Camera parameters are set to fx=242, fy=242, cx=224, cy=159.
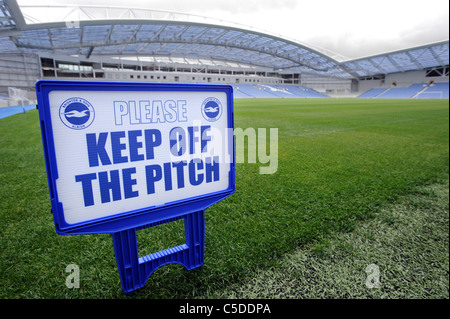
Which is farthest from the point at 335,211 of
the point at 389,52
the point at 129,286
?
the point at 389,52

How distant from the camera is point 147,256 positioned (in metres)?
1.44

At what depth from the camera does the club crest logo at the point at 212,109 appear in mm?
1445

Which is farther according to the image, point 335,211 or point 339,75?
point 339,75

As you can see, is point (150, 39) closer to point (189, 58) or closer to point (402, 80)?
point (189, 58)

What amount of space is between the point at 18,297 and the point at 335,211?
2.58 m

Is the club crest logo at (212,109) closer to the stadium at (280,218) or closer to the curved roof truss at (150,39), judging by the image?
the stadium at (280,218)

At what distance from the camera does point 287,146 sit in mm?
5625

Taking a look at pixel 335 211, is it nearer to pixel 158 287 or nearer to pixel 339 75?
pixel 158 287

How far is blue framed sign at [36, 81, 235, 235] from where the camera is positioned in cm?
107

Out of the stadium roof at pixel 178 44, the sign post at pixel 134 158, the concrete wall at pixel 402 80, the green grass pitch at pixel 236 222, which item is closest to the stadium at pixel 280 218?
the green grass pitch at pixel 236 222

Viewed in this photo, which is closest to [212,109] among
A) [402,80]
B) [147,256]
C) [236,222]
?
[147,256]

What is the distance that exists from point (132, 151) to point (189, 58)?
5134cm

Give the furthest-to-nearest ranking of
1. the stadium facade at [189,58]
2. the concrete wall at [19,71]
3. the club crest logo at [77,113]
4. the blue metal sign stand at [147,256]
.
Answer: the stadium facade at [189,58] → the concrete wall at [19,71] → the blue metal sign stand at [147,256] → the club crest logo at [77,113]
